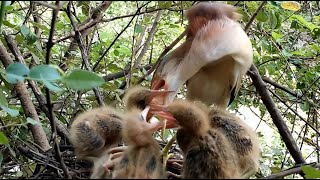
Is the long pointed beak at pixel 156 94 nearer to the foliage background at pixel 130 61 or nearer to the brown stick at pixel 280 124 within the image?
the foliage background at pixel 130 61

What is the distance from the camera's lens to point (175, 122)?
947mm

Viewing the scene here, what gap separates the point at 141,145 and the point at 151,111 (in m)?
0.19

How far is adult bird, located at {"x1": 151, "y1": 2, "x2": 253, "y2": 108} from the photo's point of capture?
1178 mm

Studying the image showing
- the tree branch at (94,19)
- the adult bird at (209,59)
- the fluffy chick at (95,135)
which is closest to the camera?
the fluffy chick at (95,135)

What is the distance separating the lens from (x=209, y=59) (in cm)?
117

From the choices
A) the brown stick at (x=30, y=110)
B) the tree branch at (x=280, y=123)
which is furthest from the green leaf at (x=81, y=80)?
the tree branch at (x=280, y=123)

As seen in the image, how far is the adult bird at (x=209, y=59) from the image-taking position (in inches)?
46.4

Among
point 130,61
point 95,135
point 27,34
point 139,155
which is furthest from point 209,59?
point 130,61

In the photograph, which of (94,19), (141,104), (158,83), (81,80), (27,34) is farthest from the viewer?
(94,19)

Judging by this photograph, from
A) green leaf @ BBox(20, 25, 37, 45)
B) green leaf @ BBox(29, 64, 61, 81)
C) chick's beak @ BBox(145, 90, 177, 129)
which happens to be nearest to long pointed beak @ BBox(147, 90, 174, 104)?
chick's beak @ BBox(145, 90, 177, 129)

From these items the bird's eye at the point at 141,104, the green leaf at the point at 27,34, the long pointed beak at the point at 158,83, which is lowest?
the bird's eye at the point at 141,104

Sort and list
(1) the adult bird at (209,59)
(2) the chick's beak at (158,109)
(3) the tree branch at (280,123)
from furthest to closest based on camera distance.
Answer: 1. (3) the tree branch at (280,123)
2. (1) the adult bird at (209,59)
3. (2) the chick's beak at (158,109)

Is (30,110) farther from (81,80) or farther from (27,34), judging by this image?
(81,80)

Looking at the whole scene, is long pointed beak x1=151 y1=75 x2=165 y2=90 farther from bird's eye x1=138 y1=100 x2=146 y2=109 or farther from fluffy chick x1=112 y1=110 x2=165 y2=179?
fluffy chick x1=112 y1=110 x2=165 y2=179
